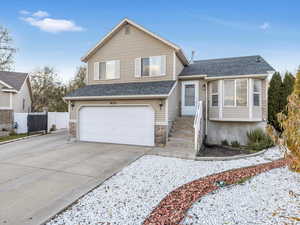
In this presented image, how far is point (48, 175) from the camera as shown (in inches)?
218

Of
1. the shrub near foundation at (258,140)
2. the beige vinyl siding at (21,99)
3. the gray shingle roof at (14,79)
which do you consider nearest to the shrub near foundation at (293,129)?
the shrub near foundation at (258,140)

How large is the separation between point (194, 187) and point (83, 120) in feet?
28.2

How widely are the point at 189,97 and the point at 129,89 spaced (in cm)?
393

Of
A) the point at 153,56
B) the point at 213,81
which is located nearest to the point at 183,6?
the point at 153,56

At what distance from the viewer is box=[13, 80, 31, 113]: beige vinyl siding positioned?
16.8 metres

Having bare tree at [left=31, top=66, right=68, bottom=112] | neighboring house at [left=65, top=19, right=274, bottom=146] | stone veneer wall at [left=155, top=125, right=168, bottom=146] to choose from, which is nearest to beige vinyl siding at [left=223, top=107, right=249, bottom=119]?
neighboring house at [left=65, top=19, right=274, bottom=146]

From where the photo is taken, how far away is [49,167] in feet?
20.6

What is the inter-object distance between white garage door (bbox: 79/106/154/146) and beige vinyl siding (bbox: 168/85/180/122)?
1.07 meters

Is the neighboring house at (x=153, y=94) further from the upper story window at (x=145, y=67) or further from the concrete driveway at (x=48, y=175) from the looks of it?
the concrete driveway at (x=48, y=175)

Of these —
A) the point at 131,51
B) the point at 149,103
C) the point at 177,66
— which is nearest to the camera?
the point at 149,103

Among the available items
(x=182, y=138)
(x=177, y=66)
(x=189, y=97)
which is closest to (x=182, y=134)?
(x=182, y=138)

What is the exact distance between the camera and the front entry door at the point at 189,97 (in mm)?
11266

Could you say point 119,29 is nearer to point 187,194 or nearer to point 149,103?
point 149,103

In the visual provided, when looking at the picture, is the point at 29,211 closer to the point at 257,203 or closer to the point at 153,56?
the point at 257,203
